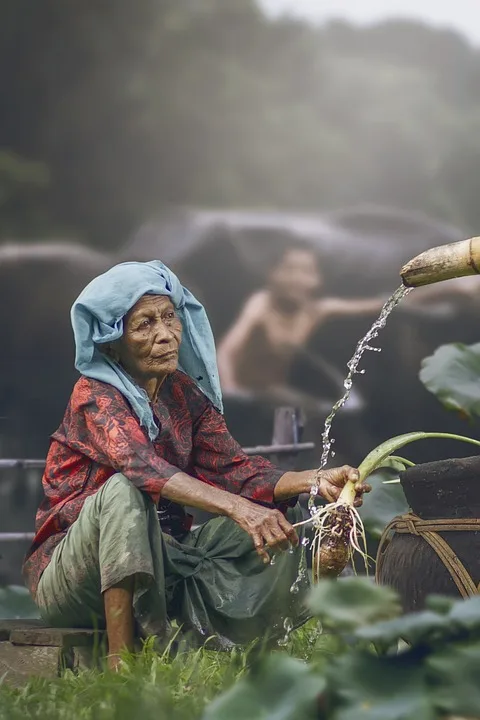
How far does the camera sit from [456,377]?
486 centimetres

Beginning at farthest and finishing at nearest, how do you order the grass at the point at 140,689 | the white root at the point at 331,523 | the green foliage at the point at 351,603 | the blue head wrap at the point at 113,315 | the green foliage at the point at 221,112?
1. the green foliage at the point at 221,112
2. the blue head wrap at the point at 113,315
3. the white root at the point at 331,523
4. the grass at the point at 140,689
5. the green foliage at the point at 351,603

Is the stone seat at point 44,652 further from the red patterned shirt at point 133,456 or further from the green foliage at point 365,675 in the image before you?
the green foliage at point 365,675

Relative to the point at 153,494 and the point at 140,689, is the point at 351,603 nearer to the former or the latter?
the point at 140,689

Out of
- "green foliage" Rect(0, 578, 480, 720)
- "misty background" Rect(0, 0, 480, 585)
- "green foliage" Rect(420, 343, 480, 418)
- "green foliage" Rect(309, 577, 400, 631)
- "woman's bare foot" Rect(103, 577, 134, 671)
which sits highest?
"misty background" Rect(0, 0, 480, 585)

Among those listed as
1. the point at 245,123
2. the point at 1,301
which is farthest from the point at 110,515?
the point at 245,123

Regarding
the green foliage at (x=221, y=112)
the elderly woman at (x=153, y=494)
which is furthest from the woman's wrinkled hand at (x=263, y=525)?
the green foliage at (x=221, y=112)

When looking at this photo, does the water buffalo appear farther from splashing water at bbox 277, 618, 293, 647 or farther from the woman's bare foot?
the woman's bare foot

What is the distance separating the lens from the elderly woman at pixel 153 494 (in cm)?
308

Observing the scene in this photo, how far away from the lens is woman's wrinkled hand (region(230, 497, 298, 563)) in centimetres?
304

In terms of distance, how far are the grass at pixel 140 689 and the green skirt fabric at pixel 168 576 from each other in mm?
178

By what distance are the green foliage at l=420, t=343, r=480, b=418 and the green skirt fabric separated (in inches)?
59.5

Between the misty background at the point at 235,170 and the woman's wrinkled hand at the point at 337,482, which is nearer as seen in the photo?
the woman's wrinkled hand at the point at 337,482

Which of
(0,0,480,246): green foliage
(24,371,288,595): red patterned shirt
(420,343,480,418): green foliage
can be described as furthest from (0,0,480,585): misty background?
(24,371,288,595): red patterned shirt

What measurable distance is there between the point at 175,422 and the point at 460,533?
102 cm
